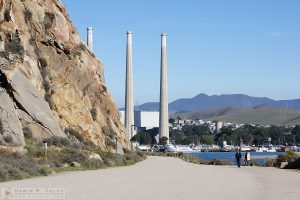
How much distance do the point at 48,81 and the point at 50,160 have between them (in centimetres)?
1273

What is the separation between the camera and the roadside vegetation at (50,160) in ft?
92.2

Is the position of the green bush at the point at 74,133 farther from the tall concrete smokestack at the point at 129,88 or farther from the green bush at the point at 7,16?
the tall concrete smokestack at the point at 129,88

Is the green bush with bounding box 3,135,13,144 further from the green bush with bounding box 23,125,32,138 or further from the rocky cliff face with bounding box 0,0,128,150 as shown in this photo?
the green bush with bounding box 23,125,32,138

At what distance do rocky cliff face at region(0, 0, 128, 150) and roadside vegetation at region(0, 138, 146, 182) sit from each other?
1.20 m

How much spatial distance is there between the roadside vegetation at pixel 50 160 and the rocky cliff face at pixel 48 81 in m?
1.20

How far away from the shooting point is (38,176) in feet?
96.0

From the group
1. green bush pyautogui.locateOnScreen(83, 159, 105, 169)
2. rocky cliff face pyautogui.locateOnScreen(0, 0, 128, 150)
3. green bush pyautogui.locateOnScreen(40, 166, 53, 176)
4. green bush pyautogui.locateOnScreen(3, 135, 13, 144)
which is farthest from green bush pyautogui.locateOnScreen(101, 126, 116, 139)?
green bush pyautogui.locateOnScreen(40, 166, 53, 176)

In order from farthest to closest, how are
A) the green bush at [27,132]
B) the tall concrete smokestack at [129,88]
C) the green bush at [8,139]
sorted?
the tall concrete smokestack at [129,88], the green bush at [27,132], the green bush at [8,139]

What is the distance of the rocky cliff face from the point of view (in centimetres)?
3850

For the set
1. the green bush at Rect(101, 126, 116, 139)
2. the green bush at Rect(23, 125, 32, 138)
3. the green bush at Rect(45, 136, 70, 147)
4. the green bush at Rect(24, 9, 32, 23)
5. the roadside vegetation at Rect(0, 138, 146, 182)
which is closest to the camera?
the roadside vegetation at Rect(0, 138, 146, 182)

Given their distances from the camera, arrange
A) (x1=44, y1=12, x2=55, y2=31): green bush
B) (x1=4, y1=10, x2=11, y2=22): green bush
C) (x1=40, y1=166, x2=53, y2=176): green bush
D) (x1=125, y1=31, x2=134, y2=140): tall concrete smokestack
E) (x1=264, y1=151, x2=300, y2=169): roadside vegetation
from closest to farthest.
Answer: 1. (x1=40, y1=166, x2=53, y2=176): green bush
2. (x1=4, y1=10, x2=11, y2=22): green bush
3. (x1=264, y1=151, x2=300, y2=169): roadside vegetation
4. (x1=44, y1=12, x2=55, y2=31): green bush
5. (x1=125, y1=31, x2=134, y2=140): tall concrete smokestack

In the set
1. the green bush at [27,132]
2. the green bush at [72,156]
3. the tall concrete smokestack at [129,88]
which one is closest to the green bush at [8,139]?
the green bush at [72,156]

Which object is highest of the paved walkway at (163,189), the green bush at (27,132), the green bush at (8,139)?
the green bush at (27,132)

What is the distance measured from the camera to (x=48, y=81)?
4597 centimetres
